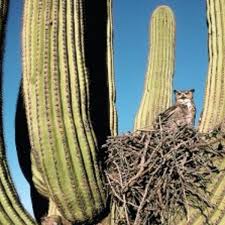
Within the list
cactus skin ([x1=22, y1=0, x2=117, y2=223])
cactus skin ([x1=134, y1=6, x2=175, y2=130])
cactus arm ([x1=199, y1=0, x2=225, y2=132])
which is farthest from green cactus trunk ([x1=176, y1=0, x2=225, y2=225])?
cactus skin ([x1=22, y1=0, x2=117, y2=223])

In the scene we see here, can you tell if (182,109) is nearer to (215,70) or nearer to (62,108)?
(215,70)

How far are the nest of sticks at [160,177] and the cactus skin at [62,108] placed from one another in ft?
0.73

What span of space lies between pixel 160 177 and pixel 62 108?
106 cm

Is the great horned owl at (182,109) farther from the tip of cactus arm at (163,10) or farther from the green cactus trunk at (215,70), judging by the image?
the tip of cactus arm at (163,10)

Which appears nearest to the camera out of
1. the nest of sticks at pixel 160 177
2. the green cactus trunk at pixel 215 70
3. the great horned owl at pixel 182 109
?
the nest of sticks at pixel 160 177

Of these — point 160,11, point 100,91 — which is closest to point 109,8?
point 100,91

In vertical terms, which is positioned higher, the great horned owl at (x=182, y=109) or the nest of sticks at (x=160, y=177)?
the great horned owl at (x=182, y=109)

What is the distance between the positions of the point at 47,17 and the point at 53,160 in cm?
121

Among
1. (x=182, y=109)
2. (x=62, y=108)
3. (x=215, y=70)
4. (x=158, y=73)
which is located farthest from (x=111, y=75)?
(x=158, y=73)

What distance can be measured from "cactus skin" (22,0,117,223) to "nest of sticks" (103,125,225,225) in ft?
0.73

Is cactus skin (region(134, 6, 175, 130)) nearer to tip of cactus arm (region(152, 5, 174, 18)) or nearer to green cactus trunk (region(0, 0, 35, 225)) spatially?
tip of cactus arm (region(152, 5, 174, 18))

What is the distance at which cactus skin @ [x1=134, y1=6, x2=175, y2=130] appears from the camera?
311 inches

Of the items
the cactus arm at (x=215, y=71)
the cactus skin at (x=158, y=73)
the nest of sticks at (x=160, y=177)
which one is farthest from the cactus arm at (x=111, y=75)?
the cactus skin at (x=158, y=73)

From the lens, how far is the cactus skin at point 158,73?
790cm
